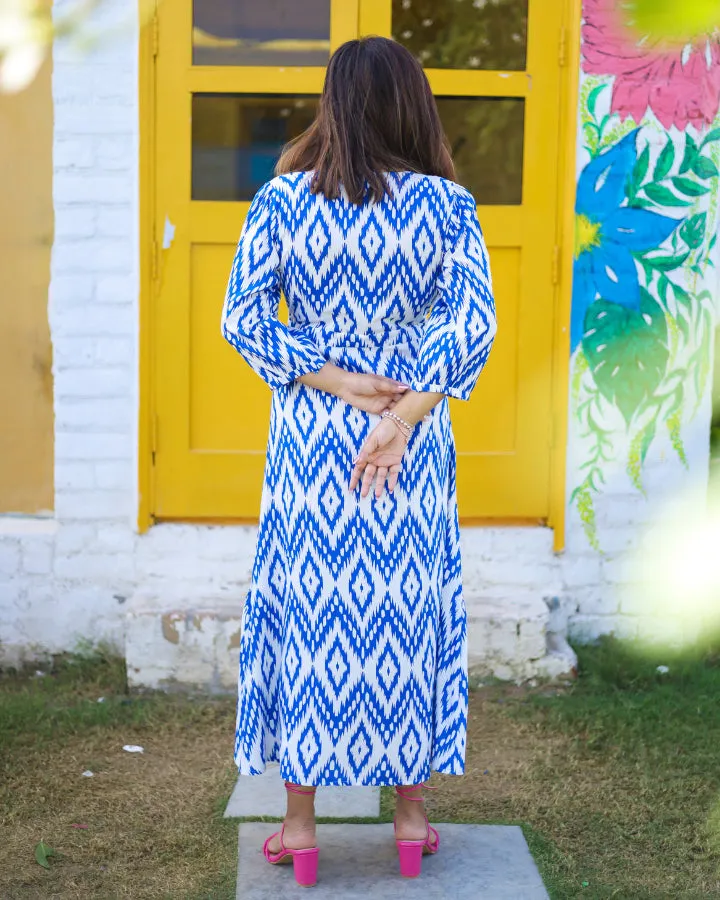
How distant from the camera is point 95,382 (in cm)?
383

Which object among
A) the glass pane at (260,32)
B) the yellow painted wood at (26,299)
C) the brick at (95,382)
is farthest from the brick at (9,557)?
the glass pane at (260,32)

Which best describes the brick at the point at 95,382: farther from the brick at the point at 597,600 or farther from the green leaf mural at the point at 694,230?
the green leaf mural at the point at 694,230

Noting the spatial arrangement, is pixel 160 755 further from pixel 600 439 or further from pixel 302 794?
pixel 600 439

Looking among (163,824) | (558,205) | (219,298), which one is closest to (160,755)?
(163,824)

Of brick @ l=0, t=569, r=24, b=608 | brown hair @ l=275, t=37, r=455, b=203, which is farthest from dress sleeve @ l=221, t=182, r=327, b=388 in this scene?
brick @ l=0, t=569, r=24, b=608

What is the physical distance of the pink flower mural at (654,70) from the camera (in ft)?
12.1

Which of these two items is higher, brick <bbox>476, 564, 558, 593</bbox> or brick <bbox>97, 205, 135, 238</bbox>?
brick <bbox>97, 205, 135, 238</bbox>

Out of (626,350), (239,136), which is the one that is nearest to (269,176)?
(239,136)

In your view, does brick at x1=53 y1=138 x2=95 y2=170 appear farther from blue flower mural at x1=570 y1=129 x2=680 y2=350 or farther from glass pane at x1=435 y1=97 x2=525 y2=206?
blue flower mural at x1=570 y1=129 x2=680 y2=350

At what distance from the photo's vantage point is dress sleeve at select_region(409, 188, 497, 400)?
218 centimetres

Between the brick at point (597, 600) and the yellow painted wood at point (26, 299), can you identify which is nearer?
the yellow painted wood at point (26, 299)

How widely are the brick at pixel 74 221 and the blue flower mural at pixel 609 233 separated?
5.52ft

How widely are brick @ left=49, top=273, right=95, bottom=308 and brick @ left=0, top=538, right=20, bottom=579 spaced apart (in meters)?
0.87

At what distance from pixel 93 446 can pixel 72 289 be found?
555 mm
